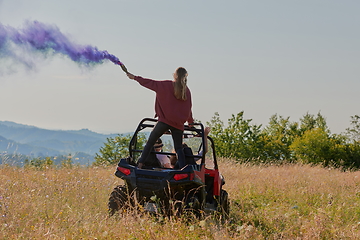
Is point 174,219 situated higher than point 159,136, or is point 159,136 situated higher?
point 159,136

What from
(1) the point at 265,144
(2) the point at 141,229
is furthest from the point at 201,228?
(1) the point at 265,144

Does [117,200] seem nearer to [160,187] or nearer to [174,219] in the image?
[160,187]

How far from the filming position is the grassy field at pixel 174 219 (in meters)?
5.16

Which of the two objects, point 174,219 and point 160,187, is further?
point 160,187

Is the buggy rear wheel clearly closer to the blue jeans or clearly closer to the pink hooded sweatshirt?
the blue jeans

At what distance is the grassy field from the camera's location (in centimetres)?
516

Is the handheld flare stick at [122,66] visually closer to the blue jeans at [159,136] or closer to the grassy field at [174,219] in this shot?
the blue jeans at [159,136]

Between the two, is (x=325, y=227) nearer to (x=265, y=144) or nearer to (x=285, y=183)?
(x=285, y=183)

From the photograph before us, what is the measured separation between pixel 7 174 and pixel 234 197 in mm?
4925

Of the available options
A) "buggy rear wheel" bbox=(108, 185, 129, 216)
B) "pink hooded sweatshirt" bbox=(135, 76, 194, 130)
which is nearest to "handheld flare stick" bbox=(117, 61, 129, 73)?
"pink hooded sweatshirt" bbox=(135, 76, 194, 130)

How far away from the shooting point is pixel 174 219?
5.50 m

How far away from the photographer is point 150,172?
19.5ft

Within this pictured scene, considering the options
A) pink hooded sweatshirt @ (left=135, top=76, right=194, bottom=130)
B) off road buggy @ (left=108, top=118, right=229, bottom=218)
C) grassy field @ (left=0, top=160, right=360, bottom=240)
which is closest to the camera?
grassy field @ (left=0, top=160, right=360, bottom=240)

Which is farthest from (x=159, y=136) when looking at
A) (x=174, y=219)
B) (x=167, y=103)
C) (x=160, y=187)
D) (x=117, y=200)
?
(x=174, y=219)
